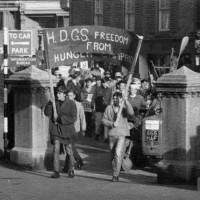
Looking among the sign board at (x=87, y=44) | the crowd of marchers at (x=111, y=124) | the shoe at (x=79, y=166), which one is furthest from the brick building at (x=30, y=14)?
the sign board at (x=87, y=44)

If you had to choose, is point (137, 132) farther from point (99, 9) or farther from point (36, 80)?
point (99, 9)

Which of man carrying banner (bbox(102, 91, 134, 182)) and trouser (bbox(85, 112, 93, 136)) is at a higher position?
man carrying banner (bbox(102, 91, 134, 182))

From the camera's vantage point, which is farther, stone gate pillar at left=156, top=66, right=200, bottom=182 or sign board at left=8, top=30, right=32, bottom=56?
sign board at left=8, top=30, right=32, bottom=56

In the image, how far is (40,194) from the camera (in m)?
13.0

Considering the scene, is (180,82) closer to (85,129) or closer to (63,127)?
(63,127)

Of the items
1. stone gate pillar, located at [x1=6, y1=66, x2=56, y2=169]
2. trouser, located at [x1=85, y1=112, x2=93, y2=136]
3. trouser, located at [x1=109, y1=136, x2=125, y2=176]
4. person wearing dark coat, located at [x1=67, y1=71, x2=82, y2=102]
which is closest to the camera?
trouser, located at [x1=109, y1=136, x2=125, y2=176]

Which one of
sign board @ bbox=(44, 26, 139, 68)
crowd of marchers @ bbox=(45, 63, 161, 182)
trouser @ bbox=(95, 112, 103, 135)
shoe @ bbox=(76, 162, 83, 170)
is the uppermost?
sign board @ bbox=(44, 26, 139, 68)

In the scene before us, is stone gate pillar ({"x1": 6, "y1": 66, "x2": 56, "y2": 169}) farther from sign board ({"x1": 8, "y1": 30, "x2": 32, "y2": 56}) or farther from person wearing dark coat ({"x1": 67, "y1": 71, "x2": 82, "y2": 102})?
person wearing dark coat ({"x1": 67, "y1": 71, "x2": 82, "y2": 102})

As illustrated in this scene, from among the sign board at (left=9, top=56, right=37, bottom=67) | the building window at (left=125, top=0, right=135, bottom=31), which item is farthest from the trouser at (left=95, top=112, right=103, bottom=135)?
the building window at (left=125, top=0, right=135, bottom=31)

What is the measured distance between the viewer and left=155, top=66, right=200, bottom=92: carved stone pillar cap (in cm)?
1413

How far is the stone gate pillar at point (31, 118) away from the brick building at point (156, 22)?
2408 centimetres

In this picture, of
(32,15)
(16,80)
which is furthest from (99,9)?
(16,80)

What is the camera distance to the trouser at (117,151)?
14.5 m

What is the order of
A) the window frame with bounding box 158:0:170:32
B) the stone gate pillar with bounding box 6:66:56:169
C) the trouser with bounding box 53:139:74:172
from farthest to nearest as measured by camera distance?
the window frame with bounding box 158:0:170:32
the stone gate pillar with bounding box 6:66:56:169
the trouser with bounding box 53:139:74:172
